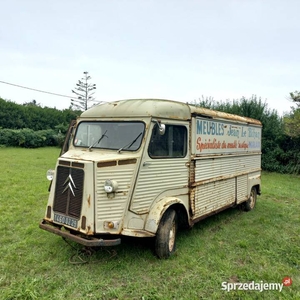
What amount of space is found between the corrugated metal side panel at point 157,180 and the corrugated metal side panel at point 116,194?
0.17 metres

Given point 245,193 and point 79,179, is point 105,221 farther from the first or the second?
point 245,193

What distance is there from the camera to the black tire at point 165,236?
4.18 metres

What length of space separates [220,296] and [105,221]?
176cm

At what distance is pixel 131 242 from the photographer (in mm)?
4793

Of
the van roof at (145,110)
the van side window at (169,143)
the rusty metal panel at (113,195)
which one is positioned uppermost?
the van roof at (145,110)

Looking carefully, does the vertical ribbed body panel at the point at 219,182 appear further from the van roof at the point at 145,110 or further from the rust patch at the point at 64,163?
the rust patch at the point at 64,163

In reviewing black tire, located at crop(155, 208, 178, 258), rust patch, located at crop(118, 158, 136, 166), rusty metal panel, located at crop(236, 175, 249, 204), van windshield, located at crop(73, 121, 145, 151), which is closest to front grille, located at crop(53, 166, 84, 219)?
rust patch, located at crop(118, 158, 136, 166)

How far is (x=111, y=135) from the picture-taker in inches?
176

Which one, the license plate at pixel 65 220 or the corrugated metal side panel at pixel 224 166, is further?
the corrugated metal side panel at pixel 224 166

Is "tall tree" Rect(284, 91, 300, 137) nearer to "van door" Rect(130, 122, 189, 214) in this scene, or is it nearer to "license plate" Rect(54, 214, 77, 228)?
"van door" Rect(130, 122, 189, 214)

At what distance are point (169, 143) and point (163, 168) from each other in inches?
Result: 17.5

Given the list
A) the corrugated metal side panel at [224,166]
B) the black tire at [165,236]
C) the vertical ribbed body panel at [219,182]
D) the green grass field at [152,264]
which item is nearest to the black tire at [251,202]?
the vertical ribbed body panel at [219,182]

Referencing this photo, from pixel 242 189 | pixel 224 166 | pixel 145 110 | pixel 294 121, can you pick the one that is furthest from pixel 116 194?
pixel 294 121

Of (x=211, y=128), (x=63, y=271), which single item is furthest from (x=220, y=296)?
(x=211, y=128)
